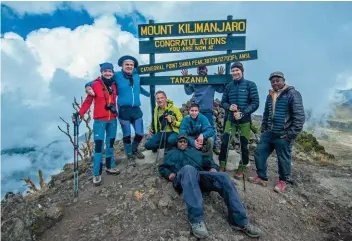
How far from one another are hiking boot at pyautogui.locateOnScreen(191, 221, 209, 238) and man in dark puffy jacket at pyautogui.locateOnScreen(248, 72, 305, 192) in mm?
3019

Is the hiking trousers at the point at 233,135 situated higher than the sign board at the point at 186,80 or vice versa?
the sign board at the point at 186,80

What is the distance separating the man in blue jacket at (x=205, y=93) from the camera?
32.1 ft

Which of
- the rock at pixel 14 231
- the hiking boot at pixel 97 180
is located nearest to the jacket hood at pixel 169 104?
the hiking boot at pixel 97 180

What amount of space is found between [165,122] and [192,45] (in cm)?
315

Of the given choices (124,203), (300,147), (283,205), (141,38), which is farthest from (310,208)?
(300,147)

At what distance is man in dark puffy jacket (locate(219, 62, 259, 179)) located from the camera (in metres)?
8.00

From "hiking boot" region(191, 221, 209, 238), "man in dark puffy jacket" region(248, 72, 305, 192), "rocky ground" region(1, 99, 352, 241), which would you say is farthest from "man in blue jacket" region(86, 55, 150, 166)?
"hiking boot" region(191, 221, 209, 238)

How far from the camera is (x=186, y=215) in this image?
21.0 ft

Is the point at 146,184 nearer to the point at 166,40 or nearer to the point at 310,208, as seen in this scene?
the point at 310,208

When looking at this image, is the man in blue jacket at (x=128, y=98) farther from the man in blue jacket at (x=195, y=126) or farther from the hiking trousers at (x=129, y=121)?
the man in blue jacket at (x=195, y=126)

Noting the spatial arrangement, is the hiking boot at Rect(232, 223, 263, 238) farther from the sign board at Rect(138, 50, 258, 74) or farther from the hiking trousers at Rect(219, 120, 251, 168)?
the sign board at Rect(138, 50, 258, 74)

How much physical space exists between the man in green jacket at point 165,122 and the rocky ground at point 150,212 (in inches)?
30.1

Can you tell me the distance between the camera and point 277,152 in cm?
798

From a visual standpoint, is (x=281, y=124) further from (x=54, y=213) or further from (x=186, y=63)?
(x=54, y=213)
